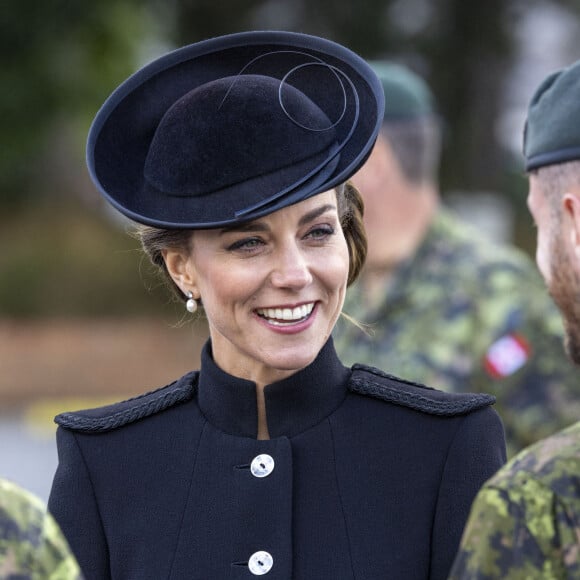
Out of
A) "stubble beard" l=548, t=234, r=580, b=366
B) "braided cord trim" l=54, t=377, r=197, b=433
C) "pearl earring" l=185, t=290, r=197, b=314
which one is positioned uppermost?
"pearl earring" l=185, t=290, r=197, b=314

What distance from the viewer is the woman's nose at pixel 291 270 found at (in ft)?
8.64

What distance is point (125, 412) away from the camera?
2822 millimetres

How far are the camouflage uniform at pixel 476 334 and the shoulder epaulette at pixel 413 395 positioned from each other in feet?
5.08

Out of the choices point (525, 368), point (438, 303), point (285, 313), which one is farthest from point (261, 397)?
point (438, 303)

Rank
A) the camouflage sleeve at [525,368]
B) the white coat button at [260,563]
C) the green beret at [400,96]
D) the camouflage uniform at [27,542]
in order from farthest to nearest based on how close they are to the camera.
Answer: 1. the green beret at [400,96]
2. the camouflage sleeve at [525,368]
3. the white coat button at [260,563]
4. the camouflage uniform at [27,542]

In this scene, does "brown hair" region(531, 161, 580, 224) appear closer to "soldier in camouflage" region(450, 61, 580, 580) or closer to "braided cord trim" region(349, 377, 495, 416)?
"soldier in camouflage" region(450, 61, 580, 580)

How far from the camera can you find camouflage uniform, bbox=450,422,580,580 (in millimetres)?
1831

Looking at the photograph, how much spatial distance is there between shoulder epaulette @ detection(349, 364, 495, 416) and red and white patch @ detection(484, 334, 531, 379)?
5.43 feet

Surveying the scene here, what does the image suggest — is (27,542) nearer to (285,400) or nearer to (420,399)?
(285,400)

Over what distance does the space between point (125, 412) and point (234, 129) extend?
67 centimetres

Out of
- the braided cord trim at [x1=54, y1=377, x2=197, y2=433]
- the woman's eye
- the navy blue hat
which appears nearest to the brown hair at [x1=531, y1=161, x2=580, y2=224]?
the navy blue hat

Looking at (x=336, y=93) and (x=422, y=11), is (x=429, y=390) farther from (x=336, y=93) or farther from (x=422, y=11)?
(x=422, y=11)

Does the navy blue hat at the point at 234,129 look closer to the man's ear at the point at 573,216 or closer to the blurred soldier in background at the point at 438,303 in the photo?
the man's ear at the point at 573,216

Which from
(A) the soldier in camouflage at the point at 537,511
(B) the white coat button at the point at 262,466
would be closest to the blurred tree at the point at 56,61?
(B) the white coat button at the point at 262,466
